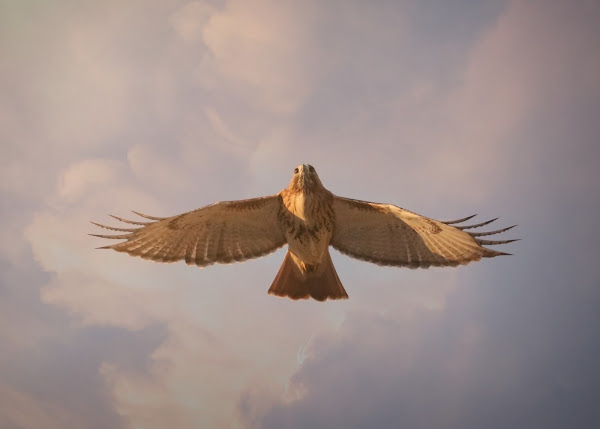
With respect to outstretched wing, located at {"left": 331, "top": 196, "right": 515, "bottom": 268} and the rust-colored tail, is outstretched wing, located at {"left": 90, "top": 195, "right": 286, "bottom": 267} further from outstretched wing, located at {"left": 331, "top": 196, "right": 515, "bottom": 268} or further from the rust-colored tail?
outstretched wing, located at {"left": 331, "top": 196, "right": 515, "bottom": 268}

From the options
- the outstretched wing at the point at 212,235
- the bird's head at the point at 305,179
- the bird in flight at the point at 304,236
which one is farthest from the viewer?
the outstretched wing at the point at 212,235

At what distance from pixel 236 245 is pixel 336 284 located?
2.19 m

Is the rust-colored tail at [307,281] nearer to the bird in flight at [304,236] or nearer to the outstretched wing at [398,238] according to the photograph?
the bird in flight at [304,236]

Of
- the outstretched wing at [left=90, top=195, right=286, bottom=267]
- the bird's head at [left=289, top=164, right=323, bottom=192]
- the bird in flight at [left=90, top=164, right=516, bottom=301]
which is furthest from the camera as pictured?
the outstretched wing at [left=90, top=195, right=286, bottom=267]

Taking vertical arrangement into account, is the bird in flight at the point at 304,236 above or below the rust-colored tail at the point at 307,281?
above

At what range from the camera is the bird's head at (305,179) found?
8164 mm

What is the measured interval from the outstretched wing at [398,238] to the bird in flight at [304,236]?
0.02 m

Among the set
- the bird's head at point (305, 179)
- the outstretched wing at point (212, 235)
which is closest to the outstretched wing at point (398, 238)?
the bird's head at point (305, 179)

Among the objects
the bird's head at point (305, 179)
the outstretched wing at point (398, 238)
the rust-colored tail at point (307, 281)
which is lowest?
the rust-colored tail at point (307, 281)

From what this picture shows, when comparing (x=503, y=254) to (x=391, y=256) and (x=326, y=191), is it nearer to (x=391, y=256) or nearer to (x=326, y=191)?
(x=391, y=256)

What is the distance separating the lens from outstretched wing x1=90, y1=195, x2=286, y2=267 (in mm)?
8633

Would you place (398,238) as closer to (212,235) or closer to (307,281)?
(307,281)

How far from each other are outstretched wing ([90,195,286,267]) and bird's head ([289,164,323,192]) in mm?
577

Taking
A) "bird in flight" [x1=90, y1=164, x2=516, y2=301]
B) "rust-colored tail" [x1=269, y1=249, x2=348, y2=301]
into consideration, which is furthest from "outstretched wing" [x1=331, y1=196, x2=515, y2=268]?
"rust-colored tail" [x1=269, y1=249, x2=348, y2=301]
